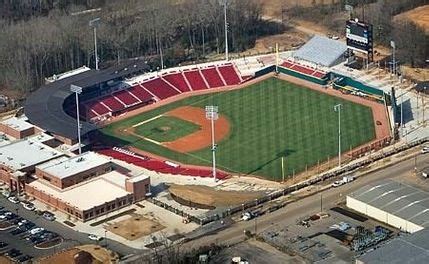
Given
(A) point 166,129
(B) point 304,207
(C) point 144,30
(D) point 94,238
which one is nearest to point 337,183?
(B) point 304,207

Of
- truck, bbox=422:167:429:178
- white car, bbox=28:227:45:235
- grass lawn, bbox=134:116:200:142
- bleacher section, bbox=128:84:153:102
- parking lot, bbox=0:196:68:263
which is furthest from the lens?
bleacher section, bbox=128:84:153:102

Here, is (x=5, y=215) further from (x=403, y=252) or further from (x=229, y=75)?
(x=229, y=75)

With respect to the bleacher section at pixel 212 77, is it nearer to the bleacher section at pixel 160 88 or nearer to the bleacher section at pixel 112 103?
the bleacher section at pixel 160 88

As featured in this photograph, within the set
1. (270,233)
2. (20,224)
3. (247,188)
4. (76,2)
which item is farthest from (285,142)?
(76,2)

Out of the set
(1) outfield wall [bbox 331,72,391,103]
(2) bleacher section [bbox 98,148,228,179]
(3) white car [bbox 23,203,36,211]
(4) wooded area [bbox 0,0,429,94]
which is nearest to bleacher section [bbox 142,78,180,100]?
(4) wooded area [bbox 0,0,429,94]

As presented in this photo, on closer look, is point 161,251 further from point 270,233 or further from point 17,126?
point 17,126

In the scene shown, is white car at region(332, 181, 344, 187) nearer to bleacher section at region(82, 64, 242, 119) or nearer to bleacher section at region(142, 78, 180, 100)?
bleacher section at region(82, 64, 242, 119)
